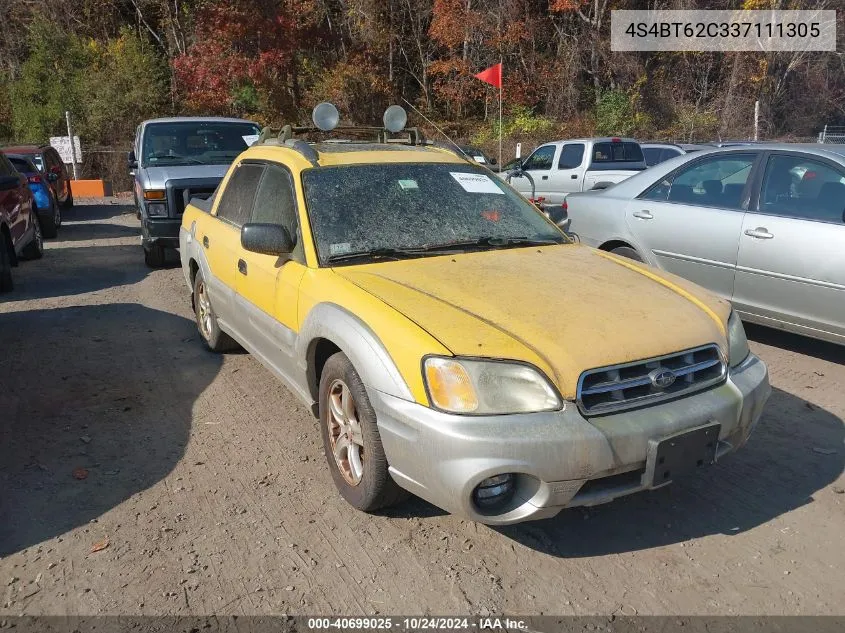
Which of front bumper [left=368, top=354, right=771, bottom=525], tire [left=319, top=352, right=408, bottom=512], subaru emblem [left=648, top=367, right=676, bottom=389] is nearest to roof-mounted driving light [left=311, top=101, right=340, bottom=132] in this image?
tire [left=319, top=352, right=408, bottom=512]

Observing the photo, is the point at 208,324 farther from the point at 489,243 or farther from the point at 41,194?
the point at 41,194

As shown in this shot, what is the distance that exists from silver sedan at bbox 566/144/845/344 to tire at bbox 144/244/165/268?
234 inches

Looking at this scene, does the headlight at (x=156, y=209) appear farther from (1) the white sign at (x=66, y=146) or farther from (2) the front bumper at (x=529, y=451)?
(1) the white sign at (x=66, y=146)

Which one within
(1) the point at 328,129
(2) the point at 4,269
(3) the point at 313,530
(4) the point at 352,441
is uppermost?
(1) the point at 328,129

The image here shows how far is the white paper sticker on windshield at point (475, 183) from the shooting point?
4402mm

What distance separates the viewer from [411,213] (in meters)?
4.10

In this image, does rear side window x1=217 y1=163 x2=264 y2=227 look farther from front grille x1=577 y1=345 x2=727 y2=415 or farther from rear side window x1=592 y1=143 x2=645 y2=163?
rear side window x1=592 y1=143 x2=645 y2=163

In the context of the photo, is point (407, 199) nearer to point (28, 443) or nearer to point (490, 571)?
point (490, 571)

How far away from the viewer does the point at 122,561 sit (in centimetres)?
314

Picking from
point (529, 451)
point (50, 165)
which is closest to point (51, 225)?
point (50, 165)

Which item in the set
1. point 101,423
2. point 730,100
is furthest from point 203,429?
point 730,100

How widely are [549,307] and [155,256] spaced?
7.87 metres

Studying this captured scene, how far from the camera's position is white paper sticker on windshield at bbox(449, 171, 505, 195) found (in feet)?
14.4

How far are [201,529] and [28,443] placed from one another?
162 cm
